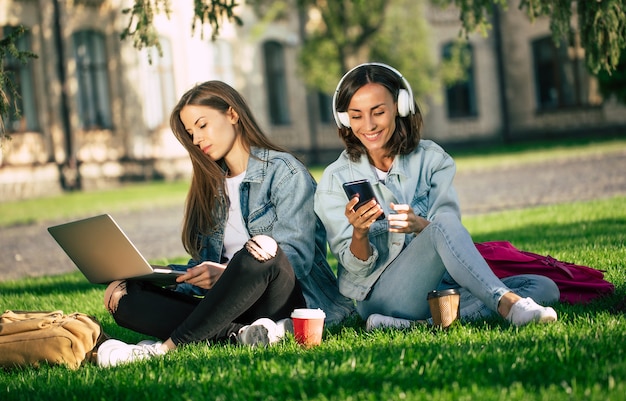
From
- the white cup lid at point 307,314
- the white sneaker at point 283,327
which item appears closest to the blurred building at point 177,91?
the white sneaker at point 283,327

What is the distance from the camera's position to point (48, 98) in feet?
78.7

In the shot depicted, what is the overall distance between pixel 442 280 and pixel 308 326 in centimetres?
102

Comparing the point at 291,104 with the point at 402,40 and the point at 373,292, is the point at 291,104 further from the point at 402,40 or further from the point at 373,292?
the point at 373,292

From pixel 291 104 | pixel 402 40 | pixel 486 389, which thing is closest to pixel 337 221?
pixel 486 389

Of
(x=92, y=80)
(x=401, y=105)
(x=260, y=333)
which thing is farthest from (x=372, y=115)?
(x=92, y=80)

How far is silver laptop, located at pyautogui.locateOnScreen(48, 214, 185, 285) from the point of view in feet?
14.5

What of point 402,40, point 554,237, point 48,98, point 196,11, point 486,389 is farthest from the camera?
point 402,40

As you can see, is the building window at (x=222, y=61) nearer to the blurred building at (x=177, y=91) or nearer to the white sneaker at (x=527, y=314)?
the blurred building at (x=177, y=91)

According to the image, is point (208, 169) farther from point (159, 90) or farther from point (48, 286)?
point (159, 90)

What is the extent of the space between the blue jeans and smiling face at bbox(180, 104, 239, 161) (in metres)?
1.10

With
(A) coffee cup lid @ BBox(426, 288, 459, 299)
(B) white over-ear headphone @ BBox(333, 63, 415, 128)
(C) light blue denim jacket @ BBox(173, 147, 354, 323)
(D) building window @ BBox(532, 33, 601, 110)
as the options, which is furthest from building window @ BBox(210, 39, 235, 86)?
(A) coffee cup lid @ BBox(426, 288, 459, 299)

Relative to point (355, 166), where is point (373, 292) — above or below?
below

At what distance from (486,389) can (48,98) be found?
22.2 meters

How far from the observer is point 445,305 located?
14.5ft
